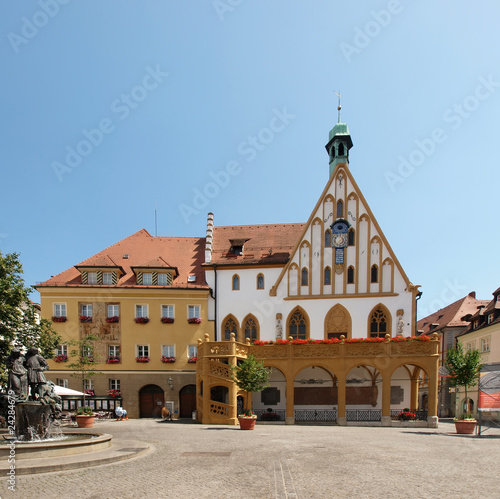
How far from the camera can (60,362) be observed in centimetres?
3491

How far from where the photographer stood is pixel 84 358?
3127cm

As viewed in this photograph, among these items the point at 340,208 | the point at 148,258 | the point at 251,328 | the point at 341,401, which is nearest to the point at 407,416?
the point at 341,401

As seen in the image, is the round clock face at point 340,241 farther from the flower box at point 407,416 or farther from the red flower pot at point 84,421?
the red flower pot at point 84,421

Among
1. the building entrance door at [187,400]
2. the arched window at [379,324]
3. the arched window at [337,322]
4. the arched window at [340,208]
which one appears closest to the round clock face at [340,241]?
the arched window at [340,208]

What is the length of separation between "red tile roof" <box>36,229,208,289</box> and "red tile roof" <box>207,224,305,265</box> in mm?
1784

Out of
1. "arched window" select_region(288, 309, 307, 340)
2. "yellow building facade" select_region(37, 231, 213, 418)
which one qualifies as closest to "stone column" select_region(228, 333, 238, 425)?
"yellow building facade" select_region(37, 231, 213, 418)

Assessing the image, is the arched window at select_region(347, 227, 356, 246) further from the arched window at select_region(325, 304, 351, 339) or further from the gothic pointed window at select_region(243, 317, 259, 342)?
the gothic pointed window at select_region(243, 317, 259, 342)

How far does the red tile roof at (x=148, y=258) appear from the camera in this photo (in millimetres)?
36969

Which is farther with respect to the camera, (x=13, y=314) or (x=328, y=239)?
(x=328, y=239)

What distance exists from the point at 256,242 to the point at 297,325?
26.8 feet

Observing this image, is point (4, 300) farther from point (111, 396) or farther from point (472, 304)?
point (472, 304)

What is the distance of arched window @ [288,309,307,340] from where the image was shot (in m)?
35.2

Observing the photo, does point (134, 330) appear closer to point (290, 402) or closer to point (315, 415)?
point (290, 402)

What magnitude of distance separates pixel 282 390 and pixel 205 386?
7.41 metres
